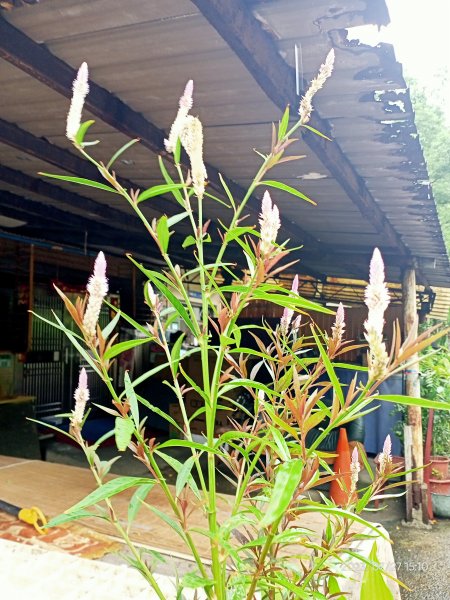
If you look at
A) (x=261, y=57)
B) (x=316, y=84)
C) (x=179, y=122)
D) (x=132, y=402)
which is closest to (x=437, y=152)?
(x=261, y=57)

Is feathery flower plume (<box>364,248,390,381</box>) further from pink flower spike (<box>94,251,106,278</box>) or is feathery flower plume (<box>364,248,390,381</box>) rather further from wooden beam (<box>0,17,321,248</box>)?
wooden beam (<box>0,17,321,248</box>)

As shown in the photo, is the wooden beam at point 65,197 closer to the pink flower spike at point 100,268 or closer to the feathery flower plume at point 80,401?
the feathery flower plume at point 80,401

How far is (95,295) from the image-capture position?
2.13 ft

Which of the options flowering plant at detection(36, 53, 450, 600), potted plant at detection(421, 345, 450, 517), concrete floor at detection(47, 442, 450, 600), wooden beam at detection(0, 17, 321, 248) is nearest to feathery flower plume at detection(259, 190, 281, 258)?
flowering plant at detection(36, 53, 450, 600)

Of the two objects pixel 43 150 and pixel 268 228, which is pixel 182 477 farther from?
pixel 43 150

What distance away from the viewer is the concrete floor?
427 cm

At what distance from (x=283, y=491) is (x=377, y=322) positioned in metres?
0.20

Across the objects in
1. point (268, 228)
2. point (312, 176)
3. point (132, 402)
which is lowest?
point (132, 402)

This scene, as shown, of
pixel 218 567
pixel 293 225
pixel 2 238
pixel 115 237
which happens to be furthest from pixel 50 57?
pixel 2 238

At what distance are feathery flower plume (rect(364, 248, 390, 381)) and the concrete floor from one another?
145 inches

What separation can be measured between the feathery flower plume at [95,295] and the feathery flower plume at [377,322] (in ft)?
1.00

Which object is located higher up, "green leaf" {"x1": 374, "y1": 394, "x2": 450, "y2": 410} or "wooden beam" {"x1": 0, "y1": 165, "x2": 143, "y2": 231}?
"wooden beam" {"x1": 0, "y1": 165, "x2": 143, "y2": 231}

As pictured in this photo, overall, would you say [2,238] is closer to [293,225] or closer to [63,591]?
[293,225]

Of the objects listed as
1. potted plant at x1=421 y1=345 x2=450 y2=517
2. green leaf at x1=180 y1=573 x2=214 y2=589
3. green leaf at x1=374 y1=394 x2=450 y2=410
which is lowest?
potted plant at x1=421 y1=345 x2=450 y2=517
